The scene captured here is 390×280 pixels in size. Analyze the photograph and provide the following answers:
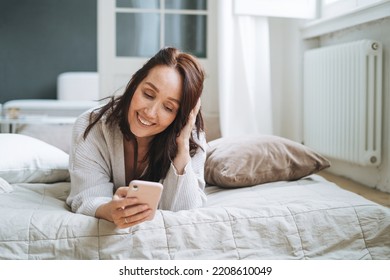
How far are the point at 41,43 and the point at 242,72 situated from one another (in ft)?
9.65

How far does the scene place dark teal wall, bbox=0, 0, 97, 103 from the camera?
195 inches

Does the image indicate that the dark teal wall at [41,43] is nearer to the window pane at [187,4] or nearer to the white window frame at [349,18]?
the window pane at [187,4]

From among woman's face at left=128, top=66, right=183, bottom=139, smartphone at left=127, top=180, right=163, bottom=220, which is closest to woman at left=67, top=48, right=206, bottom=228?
woman's face at left=128, top=66, right=183, bottom=139

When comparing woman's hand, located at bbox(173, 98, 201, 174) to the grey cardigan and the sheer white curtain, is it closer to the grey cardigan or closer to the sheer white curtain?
the grey cardigan

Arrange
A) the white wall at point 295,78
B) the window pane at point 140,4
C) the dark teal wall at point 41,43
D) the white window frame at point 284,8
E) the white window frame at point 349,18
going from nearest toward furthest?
the white window frame at point 349,18 < the white wall at point 295,78 < the white window frame at point 284,8 < the window pane at point 140,4 < the dark teal wall at point 41,43

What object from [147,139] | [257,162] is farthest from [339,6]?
[147,139]

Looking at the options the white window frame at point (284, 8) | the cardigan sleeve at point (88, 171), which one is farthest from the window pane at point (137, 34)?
the cardigan sleeve at point (88, 171)

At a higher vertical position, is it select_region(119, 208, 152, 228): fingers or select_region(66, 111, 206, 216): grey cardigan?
select_region(66, 111, 206, 216): grey cardigan

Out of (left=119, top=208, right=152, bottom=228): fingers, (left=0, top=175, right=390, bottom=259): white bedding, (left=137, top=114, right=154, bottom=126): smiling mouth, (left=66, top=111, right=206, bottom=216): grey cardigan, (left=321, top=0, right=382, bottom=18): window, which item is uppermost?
(left=321, top=0, right=382, bottom=18): window

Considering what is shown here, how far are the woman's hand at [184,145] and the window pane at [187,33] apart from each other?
179 centimetres

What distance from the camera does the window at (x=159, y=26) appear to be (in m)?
2.85

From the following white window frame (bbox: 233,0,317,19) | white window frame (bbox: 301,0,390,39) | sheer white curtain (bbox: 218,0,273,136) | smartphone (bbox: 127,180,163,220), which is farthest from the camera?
sheer white curtain (bbox: 218,0,273,136)

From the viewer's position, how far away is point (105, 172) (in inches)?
44.8
